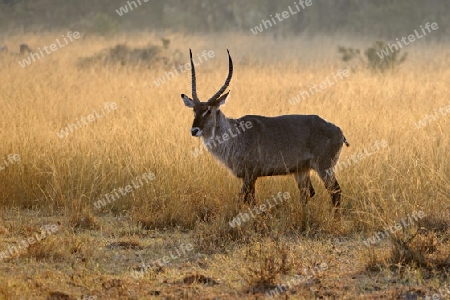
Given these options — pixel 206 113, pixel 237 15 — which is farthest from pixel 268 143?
pixel 237 15

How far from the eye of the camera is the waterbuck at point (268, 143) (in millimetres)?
7715

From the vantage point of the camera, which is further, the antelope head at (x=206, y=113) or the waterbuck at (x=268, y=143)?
the waterbuck at (x=268, y=143)

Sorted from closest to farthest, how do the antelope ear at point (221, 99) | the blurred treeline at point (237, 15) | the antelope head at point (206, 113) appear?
the antelope head at point (206, 113)
the antelope ear at point (221, 99)
the blurred treeline at point (237, 15)

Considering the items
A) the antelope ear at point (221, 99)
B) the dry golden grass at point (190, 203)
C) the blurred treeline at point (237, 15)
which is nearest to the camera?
the dry golden grass at point (190, 203)

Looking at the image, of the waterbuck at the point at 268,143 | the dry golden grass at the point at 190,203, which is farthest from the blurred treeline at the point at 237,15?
the waterbuck at the point at 268,143

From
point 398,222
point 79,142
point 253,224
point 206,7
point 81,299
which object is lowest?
point 398,222

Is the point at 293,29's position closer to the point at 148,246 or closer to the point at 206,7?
the point at 206,7

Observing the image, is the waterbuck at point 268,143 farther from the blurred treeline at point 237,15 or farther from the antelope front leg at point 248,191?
the blurred treeline at point 237,15

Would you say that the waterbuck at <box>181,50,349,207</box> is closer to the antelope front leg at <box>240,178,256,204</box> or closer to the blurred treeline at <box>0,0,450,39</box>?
the antelope front leg at <box>240,178,256,204</box>

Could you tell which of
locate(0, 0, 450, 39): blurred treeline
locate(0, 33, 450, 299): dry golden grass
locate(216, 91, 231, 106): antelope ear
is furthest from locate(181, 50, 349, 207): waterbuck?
locate(0, 0, 450, 39): blurred treeline

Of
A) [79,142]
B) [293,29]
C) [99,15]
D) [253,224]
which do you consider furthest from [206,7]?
[253,224]

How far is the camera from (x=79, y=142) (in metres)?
9.45

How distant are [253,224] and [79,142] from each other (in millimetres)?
3153

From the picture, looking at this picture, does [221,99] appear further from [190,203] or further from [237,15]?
[237,15]
